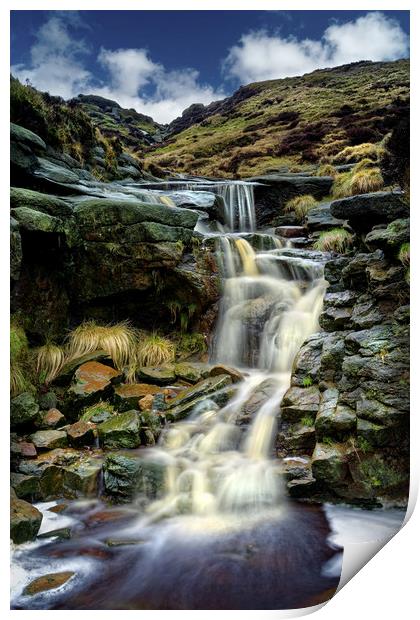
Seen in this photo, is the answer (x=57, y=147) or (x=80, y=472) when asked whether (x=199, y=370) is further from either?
(x=57, y=147)

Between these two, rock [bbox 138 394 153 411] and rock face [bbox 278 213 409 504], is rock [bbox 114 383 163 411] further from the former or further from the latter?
rock face [bbox 278 213 409 504]

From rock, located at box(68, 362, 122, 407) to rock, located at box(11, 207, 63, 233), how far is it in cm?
129

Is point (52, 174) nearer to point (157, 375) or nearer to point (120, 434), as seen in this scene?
point (157, 375)

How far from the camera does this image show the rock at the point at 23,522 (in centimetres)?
215

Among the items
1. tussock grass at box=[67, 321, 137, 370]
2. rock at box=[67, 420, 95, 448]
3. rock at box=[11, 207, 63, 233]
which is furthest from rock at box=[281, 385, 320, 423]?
rock at box=[11, 207, 63, 233]

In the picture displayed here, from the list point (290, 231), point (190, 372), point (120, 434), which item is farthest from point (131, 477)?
point (290, 231)

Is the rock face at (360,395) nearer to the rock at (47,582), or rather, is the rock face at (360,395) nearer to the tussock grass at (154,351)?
the rock at (47,582)

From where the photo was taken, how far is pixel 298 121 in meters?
4.27

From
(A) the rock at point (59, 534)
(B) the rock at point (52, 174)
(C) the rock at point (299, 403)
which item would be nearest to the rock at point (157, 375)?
(C) the rock at point (299, 403)

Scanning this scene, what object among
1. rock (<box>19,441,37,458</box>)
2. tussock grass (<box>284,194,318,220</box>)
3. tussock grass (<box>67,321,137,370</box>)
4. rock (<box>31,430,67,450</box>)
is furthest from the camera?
tussock grass (<box>284,194,318,220</box>)

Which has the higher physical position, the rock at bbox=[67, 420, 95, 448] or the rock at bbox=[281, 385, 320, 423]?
the rock at bbox=[281, 385, 320, 423]

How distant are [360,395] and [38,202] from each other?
3.13 meters

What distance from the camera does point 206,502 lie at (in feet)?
8.80

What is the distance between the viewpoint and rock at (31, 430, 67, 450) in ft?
10.5
